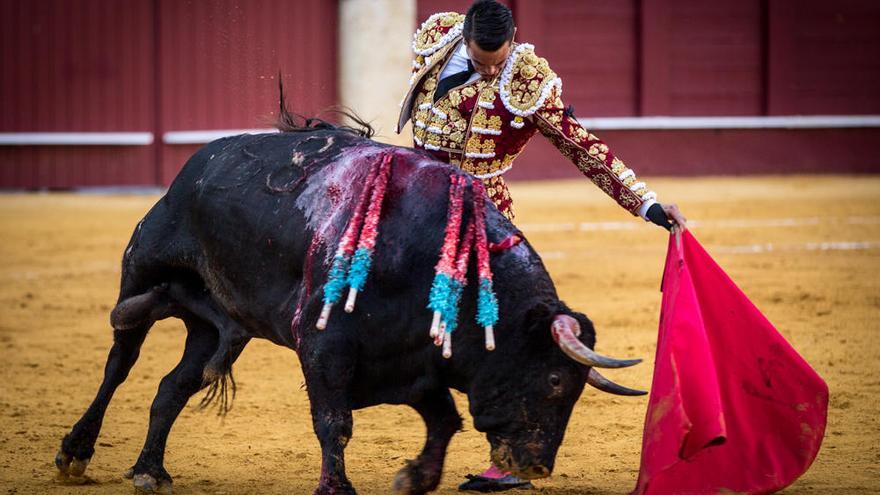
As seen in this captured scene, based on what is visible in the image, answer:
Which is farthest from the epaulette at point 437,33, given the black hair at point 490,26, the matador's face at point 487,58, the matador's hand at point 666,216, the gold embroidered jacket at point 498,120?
the matador's hand at point 666,216

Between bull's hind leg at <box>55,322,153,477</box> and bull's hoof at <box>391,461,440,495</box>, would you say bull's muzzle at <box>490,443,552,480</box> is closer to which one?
bull's hoof at <box>391,461,440,495</box>

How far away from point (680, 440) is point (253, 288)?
1057 mm

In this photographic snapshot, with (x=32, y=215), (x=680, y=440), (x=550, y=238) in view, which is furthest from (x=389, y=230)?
(x=32, y=215)

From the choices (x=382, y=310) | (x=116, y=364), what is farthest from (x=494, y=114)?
(x=116, y=364)

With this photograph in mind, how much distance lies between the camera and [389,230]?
119 inches

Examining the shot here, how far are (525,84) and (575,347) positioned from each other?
82cm

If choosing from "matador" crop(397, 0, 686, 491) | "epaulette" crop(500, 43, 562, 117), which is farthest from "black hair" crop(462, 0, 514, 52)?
"epaulette" crop(500, 43, 562, 117)

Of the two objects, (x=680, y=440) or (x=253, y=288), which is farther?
(x=253, y=288)

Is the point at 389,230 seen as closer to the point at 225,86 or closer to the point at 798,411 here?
the point at 798,411

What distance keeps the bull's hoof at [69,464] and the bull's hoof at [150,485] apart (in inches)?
7.0

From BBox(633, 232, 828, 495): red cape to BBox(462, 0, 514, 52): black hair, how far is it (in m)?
0.64

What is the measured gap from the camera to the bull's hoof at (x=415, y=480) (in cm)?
297

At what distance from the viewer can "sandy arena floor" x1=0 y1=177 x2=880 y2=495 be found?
11.9 feet

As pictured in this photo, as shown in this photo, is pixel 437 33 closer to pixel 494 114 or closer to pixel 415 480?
pixel 494 114
